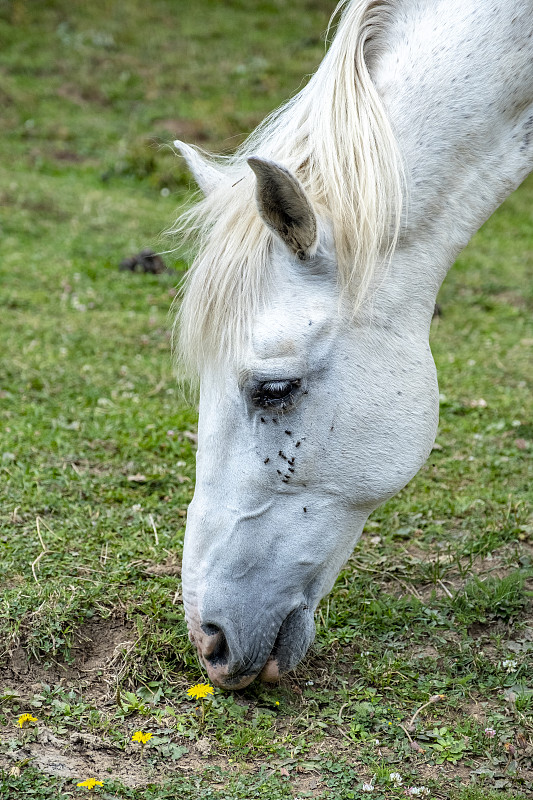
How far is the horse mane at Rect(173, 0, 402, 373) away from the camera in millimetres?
2139

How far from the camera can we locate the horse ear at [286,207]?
191 centimetres

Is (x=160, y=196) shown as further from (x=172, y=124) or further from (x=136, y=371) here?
(x=136, y=371)

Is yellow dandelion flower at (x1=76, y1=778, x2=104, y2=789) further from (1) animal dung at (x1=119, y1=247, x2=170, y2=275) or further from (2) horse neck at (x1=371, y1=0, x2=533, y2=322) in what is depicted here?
(1) animal dung at (x1=119, y1=247, x2=170, y2=275)

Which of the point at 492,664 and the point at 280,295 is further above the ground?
the point at 280,295

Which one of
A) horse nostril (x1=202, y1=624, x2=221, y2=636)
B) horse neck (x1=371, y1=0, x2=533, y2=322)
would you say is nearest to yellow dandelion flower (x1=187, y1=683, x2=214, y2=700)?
horse nostril (x1=202, y1=624, x2=221, y2=636)

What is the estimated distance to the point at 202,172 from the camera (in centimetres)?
246

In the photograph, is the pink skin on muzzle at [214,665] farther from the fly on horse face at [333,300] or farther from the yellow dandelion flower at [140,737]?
the yellow dandelion flower at [140,737]

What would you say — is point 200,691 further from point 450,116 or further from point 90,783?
point 450,116

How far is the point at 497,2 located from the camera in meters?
2.32

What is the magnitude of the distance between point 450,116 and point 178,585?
181 centimetres

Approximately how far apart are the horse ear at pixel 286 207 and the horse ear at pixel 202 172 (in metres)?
0.45

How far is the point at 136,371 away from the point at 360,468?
279 cm

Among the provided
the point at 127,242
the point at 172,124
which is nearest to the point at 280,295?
the point at 127,242

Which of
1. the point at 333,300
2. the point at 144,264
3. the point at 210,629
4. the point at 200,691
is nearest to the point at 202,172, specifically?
the point at 333,300
